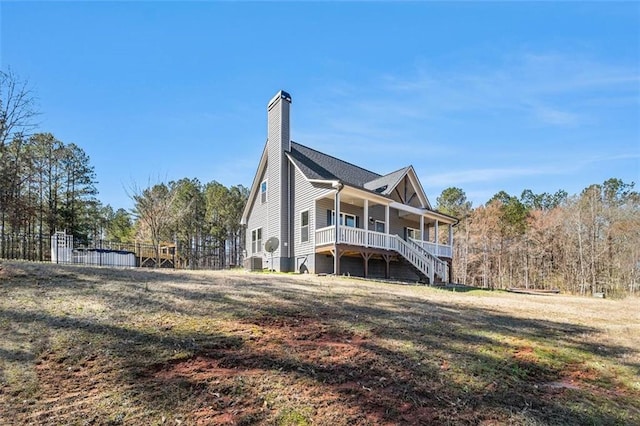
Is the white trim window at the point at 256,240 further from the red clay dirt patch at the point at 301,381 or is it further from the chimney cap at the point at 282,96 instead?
the red clay dirt patch at the point at 301,381

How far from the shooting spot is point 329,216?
1872 centimetres

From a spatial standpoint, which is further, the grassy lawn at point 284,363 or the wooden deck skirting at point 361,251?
the wooden deck skirting at point 361,251

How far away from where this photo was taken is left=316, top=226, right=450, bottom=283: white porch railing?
54.9 ft

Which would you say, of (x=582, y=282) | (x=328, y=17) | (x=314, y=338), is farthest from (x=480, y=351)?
(x=582, y=282)

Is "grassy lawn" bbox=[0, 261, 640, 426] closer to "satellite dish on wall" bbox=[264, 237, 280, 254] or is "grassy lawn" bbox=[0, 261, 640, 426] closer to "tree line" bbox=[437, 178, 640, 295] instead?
"satellite dish on wall" bbox=[264, 237, 280, 254]

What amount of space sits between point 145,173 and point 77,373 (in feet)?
82.8

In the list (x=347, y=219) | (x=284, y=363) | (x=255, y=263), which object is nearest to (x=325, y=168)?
(x=347, y=219)

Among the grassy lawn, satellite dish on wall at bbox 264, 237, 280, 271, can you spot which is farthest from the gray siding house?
the grassy lawn

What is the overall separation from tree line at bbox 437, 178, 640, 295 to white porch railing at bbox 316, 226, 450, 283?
23605 mm

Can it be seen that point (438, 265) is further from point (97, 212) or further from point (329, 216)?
point (97, 212)

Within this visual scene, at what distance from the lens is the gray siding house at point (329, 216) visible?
57.1 feet

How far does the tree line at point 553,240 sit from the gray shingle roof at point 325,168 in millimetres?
21673

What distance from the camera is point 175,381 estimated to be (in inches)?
151

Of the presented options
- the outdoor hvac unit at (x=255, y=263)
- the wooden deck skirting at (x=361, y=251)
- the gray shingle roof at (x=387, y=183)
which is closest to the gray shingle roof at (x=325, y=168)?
the gray shingle roof at (x=387, y=183)
